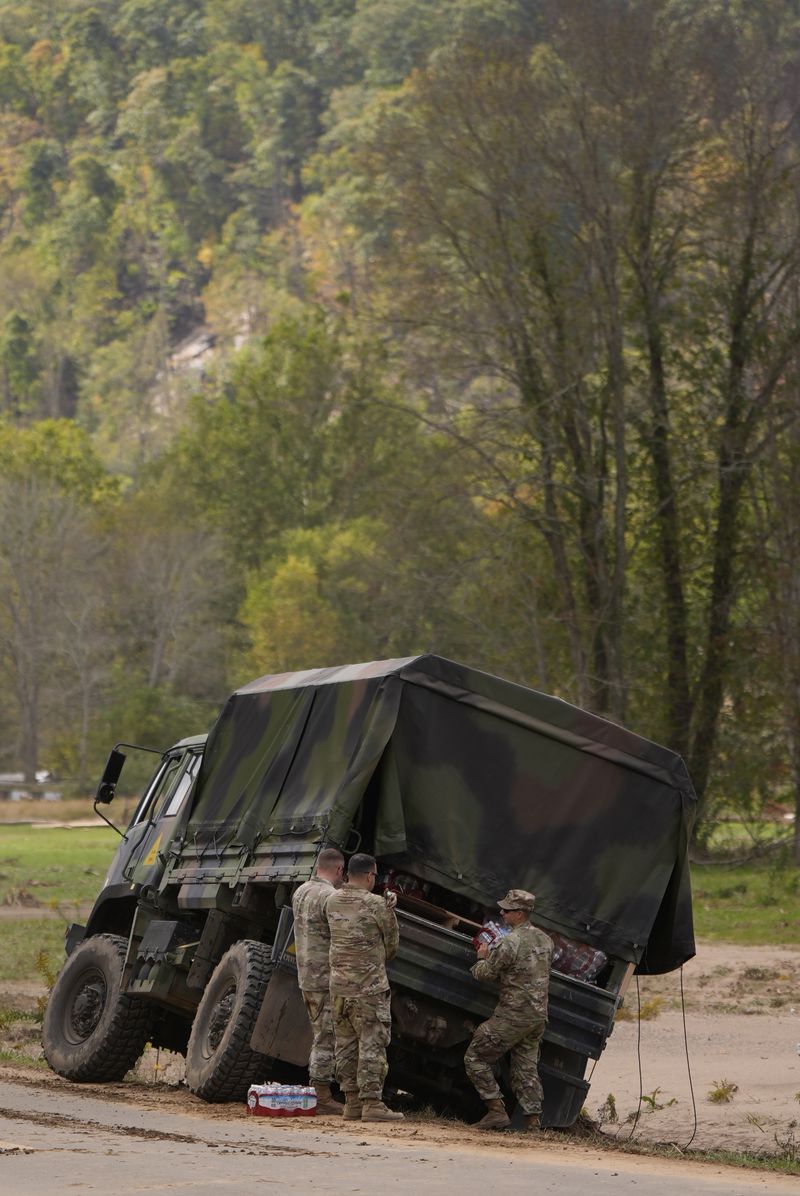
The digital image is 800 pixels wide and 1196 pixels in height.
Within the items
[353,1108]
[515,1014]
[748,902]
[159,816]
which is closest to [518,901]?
[515,1014]

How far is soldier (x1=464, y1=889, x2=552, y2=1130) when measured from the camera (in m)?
12.4

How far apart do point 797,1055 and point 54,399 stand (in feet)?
537

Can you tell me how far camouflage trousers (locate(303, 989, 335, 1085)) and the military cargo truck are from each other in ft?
0.95

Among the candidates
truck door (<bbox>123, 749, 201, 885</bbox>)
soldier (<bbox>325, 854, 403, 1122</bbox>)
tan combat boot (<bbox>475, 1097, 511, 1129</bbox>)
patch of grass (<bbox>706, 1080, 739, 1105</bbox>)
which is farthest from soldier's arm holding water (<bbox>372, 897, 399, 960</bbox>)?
patch of grass (<bbox>706, 1080, 739, 1105</bbox>)

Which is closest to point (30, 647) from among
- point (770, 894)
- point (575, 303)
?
point (575, 303)

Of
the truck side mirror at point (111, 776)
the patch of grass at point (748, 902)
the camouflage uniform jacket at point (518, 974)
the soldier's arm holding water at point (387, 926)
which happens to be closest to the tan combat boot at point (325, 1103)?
the soldier's arm holding water at point (387, 926)

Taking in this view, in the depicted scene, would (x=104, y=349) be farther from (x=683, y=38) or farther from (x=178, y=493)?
(x=683, y=38)

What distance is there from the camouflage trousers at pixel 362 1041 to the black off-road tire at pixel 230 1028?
713 millimetres

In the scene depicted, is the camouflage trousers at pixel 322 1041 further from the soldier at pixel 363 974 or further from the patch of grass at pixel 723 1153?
the patch of grass at pixel 723 1153

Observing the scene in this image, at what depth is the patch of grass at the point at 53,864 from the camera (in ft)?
113

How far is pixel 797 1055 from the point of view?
55.7 feet

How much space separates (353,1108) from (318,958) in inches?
36.0

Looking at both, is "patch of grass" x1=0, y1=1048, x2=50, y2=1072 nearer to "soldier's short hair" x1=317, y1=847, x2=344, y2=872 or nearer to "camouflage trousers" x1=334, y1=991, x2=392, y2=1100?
"camouflage trousers" x1=334, y1=991, x2=392, y2=1100

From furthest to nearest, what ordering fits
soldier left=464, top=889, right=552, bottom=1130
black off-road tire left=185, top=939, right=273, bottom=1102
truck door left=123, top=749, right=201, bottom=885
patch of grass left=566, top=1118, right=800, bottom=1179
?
truck door left=123, top=749, right=201, bottom=885 < black off-road tire left=185, top=939, right=273, bottom=1102 < soldier left=464, top=889, right=552, bottom=1130 < patch of grass left=566, top=1118, right=800, bottom=1179
